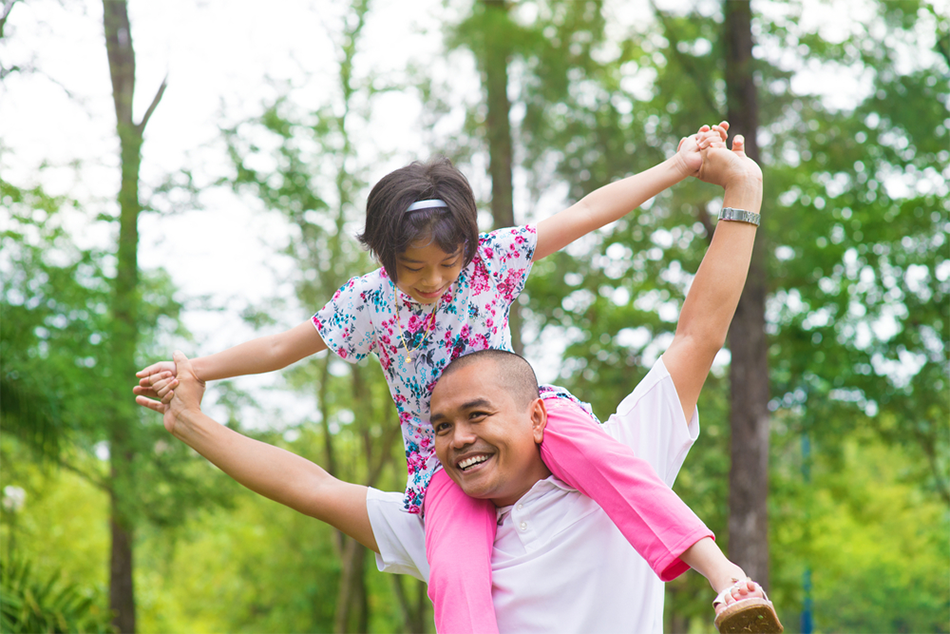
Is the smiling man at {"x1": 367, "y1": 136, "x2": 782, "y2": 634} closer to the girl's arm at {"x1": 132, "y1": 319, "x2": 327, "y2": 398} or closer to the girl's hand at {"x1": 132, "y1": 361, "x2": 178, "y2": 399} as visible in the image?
the girl's arm at {"x1": 132, "y1": 319, "x2": 327, "y2": 398}

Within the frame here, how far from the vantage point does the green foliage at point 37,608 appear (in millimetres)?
6250

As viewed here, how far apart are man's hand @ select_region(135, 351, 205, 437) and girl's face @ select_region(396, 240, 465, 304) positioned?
2.72 ft

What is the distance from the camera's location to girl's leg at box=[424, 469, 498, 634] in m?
2.00

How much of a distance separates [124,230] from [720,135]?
9637 mm

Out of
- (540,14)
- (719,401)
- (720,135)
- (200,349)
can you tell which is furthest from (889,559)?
(720,135)

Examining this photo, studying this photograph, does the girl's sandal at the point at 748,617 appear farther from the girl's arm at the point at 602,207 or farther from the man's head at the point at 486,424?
the girl's arm at the point at 602,207

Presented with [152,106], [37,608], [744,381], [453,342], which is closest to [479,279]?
[453,342]

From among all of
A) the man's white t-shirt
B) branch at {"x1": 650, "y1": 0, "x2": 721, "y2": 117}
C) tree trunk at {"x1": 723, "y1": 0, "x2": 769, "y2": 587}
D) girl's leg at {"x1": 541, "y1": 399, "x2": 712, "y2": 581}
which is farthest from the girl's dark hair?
branch at {"x1": 650, "y1": 0, "x2": 721, "y2": 117}

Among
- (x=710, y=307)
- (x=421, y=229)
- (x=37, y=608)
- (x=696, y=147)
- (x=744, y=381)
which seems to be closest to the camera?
(x=421, y=229)

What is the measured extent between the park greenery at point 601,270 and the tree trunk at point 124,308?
1.3 inches

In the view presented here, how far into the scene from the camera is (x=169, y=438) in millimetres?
11125

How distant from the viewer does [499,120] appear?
11.5 m

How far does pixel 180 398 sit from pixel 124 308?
8.44m

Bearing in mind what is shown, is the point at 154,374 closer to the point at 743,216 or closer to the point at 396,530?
the point at 396,530
